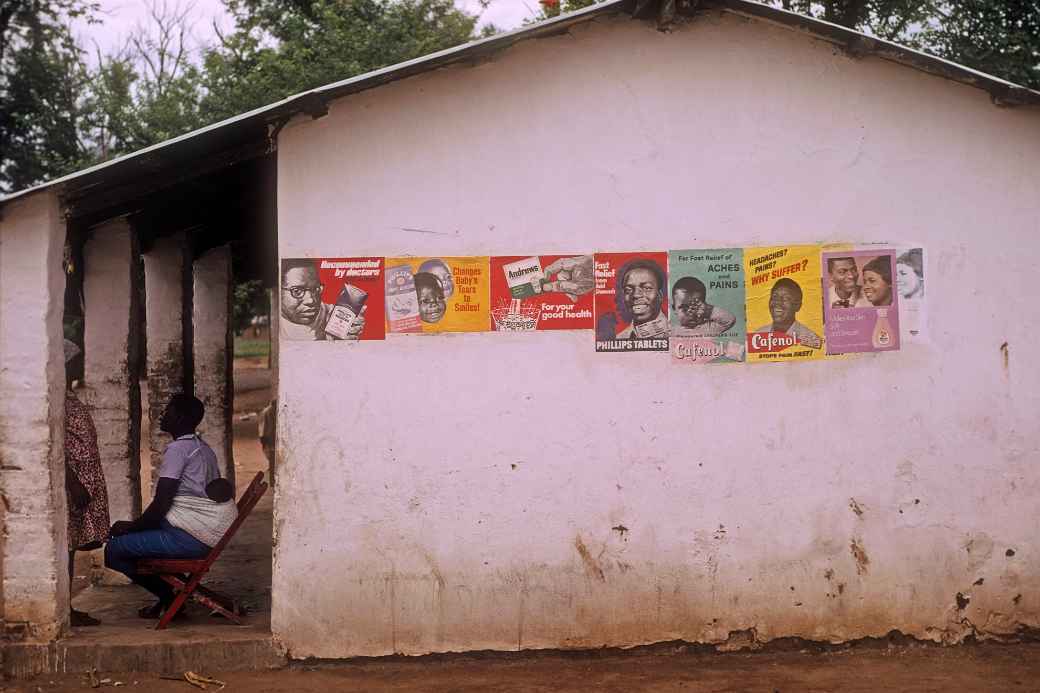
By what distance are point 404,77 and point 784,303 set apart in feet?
8.00

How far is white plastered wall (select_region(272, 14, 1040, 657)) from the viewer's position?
19.9 feet

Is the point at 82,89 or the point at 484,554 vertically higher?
the point at 82,89

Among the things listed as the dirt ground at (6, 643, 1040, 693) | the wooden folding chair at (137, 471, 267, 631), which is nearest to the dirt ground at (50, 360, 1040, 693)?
the dirt ground at (6, 643, 1040, 693)

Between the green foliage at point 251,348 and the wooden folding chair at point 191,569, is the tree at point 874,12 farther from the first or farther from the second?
the green foliage at point 251,348

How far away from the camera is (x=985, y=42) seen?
1448cm

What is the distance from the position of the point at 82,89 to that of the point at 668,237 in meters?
21.0

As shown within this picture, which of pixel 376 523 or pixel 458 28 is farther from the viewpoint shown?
pixel 458 28

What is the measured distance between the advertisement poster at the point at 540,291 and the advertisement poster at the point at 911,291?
173 cm

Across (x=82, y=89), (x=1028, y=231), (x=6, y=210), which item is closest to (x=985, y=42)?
(x=1028, y=231)

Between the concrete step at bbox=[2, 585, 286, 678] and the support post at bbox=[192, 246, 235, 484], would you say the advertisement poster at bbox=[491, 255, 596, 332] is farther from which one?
the support post at bbox=[192, 246, 235, 484]

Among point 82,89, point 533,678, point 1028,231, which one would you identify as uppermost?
point 82,89

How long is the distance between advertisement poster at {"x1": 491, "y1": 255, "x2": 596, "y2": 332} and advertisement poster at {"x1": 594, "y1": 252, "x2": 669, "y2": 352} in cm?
7

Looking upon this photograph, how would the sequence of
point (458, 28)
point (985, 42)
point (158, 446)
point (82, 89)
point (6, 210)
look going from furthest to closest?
1. point (82, 89)
2. point (458, 28)
3. point (985, 42)
4. point (158, 446)
5. point (6, 210)

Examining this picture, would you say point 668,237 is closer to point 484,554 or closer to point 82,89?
point 484,554
